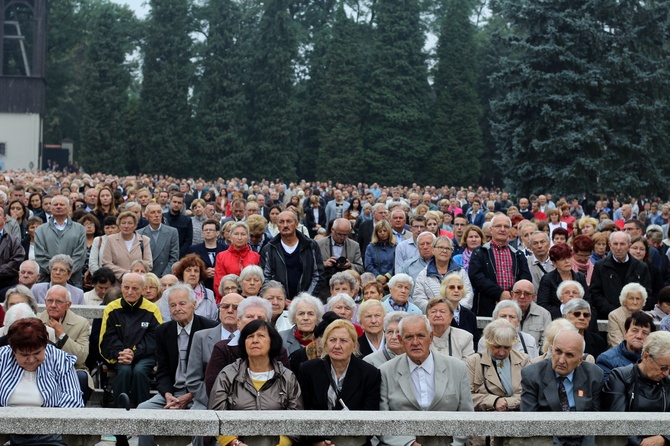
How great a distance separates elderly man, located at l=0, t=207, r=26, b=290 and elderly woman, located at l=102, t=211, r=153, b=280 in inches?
39.0

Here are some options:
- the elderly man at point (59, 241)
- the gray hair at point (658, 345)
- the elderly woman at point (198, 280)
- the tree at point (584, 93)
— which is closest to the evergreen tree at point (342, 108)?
the tree at point (584, 93)

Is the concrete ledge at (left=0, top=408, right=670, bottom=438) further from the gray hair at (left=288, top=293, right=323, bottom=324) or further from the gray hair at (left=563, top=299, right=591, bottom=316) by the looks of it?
the gray hair at (left=563, top=299, right=591, bottom=316)

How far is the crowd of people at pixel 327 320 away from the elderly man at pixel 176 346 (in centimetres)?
1

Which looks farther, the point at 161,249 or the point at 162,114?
the point at 162,114

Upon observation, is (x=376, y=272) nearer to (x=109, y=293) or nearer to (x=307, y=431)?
(x=109, y=293)

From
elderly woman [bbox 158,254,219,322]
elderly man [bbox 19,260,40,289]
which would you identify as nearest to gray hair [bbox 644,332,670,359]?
elderly woman [bbox 158,254,219,322]

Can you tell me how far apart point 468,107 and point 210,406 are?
57.8 metres

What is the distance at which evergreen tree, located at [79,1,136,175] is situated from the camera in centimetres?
6600

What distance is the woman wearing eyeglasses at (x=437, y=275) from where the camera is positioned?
1195 centimetres

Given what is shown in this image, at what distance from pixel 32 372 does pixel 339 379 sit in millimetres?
2078

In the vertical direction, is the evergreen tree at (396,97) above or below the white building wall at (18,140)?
above

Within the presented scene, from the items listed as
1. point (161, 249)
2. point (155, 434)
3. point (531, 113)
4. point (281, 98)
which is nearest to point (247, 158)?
point (281, 98)

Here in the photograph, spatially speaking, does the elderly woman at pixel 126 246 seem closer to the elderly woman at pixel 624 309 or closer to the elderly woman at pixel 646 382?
the elderly woman at pixel 624 309

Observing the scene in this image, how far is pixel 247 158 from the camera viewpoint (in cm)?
6328
